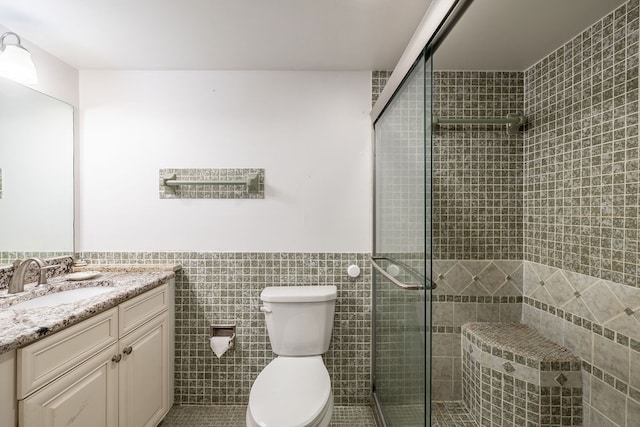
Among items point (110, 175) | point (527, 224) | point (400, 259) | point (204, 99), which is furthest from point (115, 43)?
point (527, 224)

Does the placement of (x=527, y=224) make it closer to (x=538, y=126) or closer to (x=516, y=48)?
(x=538, y=126)

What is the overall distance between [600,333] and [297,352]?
60.5 inches

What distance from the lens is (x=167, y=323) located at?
196 centimetres

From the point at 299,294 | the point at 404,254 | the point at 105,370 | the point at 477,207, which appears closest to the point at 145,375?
the point at 105,370

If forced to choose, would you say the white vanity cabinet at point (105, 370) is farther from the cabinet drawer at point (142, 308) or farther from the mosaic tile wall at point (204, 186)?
the mosaic tile wall at point (204, 186)

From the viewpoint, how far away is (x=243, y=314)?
210 cm

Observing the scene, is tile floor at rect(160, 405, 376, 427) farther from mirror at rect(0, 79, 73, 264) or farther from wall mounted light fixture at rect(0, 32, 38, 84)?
wall mounted light fixture at rect(0, 32, 38, 84)

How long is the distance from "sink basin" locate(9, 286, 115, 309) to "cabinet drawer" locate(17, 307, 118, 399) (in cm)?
28

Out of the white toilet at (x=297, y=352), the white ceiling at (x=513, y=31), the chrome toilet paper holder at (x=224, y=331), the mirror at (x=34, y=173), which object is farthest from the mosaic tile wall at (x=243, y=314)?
the white ceiling at (x=513, y=31)

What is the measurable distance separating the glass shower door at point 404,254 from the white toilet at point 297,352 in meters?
0.33

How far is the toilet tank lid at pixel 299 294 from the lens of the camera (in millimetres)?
1886

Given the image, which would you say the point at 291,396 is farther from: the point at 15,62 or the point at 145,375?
the point at 15,62

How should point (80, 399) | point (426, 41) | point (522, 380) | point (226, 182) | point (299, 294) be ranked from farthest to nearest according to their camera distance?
1. point (226, 182)
2. point (299, 294)
3. point (522, 380)
4. point (80, 399)
5. point (426, 41)

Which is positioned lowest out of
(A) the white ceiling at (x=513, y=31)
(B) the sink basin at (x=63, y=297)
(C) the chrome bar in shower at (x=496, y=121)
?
(B) the sink basin at (x=63, y=297)
